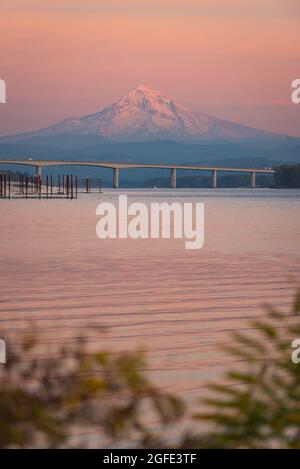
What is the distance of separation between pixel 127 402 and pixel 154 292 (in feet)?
30.1

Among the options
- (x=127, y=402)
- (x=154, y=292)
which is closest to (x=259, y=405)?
(x=127, y=402)

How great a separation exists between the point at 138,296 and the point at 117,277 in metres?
2.27

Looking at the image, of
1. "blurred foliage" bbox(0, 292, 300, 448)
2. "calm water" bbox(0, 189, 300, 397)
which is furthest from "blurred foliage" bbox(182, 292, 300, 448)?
"calm water" bbox(0, 189, 300, 397)

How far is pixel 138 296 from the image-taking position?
9836 mm

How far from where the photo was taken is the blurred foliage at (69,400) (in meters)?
1.06

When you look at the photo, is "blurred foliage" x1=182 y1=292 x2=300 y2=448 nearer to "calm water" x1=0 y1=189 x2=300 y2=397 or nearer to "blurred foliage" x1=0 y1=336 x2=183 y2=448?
"blurred foliage" x1=0 y1=336 x2=183 y2=448

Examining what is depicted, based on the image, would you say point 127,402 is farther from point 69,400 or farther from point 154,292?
point 154,292

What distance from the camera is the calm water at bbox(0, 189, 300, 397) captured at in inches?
256

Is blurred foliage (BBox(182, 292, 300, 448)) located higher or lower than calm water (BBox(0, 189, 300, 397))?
higher

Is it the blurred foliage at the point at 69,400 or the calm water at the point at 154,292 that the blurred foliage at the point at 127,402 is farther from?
the calm water at the point at 154,292

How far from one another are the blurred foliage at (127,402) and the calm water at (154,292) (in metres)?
0.11

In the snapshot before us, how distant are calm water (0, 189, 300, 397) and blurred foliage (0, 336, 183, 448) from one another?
101 mm

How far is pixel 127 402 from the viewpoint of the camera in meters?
1.07

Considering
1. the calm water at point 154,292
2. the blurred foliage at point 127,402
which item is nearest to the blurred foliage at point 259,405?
the blurred foliage at point 127,402
